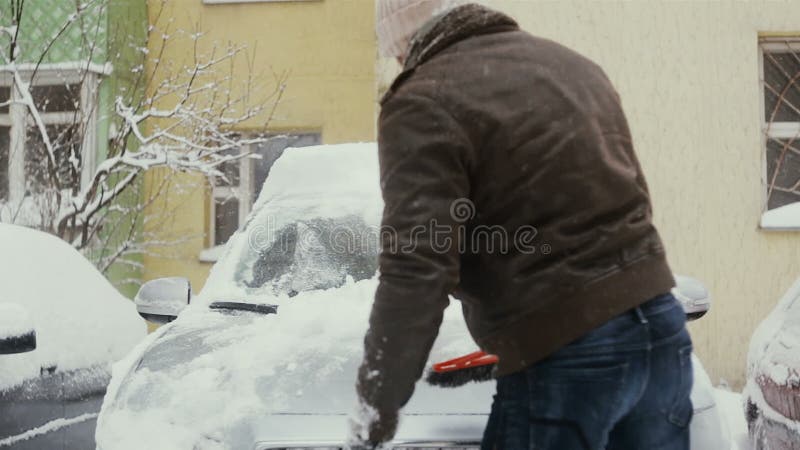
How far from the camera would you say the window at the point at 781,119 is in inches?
359

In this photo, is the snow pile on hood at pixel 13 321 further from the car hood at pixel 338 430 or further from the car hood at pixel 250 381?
the car hood at pixel 338 430

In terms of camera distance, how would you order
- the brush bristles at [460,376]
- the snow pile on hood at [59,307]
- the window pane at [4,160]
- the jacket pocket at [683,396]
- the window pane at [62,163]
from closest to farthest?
1. the jacket pocket at [683,396]
2. the brush bristles at [460,376]
3. the snow pile on hood at [59,307]
4. the window pane at [62,163]
5. the window pane at [4,160]

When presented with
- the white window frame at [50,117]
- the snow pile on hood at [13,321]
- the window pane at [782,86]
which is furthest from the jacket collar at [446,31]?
the white window frame at [50,117]

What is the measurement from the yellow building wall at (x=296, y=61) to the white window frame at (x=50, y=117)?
0.89 metres

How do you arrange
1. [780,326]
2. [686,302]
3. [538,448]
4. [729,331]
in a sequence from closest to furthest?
[538,448], [686,302], [780,326], [729,331]

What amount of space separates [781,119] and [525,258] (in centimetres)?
842

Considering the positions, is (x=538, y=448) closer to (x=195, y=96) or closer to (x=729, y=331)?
(x=729, y=331)

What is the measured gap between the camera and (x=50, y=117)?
10.3 meters

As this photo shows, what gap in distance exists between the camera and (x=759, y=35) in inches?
353

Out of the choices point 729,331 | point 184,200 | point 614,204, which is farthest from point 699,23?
point 614,204

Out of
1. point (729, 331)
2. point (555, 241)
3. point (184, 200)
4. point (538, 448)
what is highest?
point (555, 241)

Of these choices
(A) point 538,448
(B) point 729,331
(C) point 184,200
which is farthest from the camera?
(C) point 184,200

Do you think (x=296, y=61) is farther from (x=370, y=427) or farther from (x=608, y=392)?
(x=608, y=392)

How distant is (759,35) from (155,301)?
7.36m
